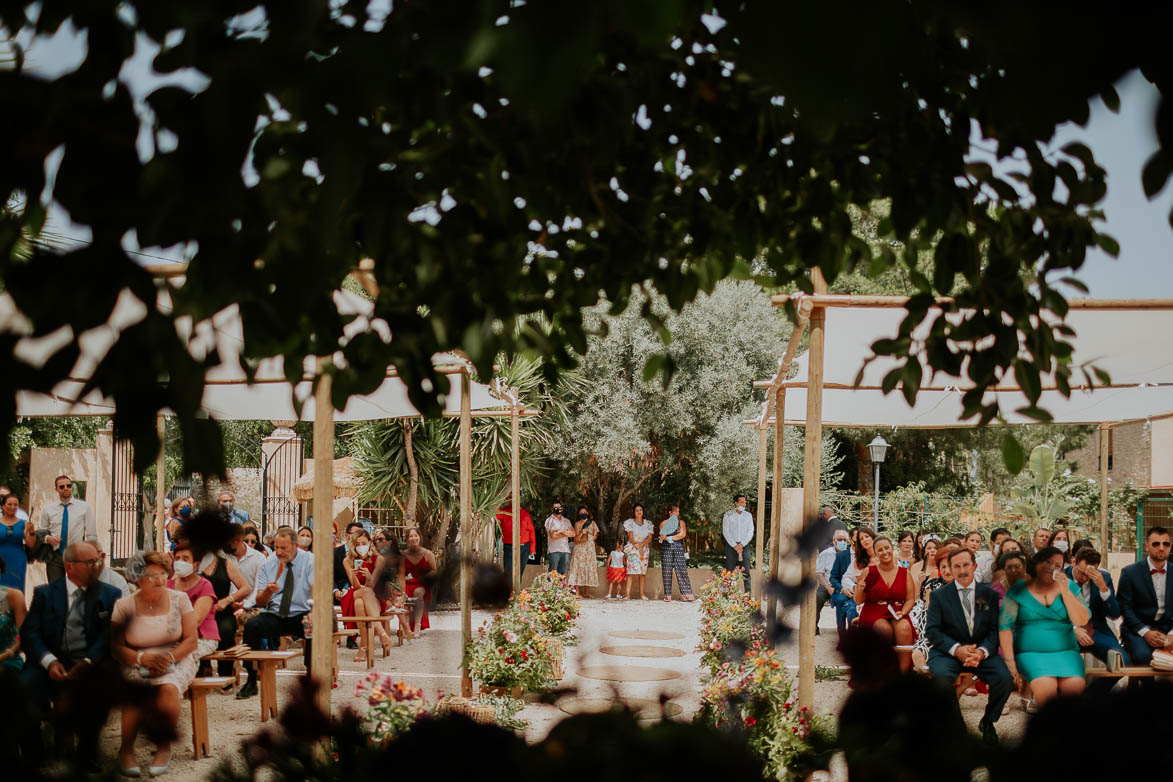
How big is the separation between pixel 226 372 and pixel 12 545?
2.72 metres

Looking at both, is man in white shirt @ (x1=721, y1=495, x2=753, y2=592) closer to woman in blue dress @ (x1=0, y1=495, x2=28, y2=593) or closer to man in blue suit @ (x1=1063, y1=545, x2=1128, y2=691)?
man in blue suit @ (x1=1063, y1=545, x2=1128, y2=691)

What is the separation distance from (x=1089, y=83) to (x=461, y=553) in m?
0.77

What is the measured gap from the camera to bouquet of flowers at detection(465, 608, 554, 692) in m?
6.92

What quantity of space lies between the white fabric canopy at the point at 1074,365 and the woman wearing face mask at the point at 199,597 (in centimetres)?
426

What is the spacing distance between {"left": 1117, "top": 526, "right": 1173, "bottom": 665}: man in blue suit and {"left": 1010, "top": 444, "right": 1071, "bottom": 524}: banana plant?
38.7 ft

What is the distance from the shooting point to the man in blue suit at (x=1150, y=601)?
6.95 meters

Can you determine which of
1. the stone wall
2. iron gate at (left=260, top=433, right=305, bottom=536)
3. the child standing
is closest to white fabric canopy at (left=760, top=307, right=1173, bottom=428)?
the child standing

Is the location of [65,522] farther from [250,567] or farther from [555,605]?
[555,605]

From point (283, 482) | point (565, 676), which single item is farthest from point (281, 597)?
point (283, 482)

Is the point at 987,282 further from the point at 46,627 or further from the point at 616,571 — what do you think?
the point at 616,571

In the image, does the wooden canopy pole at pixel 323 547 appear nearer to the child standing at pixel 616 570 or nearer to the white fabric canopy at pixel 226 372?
the white fabric canopy at pixel 226 372

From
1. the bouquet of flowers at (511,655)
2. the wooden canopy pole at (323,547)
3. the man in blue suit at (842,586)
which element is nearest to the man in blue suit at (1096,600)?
the man in blue suit at (842,586)

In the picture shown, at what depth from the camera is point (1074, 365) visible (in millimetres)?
5277

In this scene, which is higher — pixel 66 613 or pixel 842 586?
pixel 66 613
